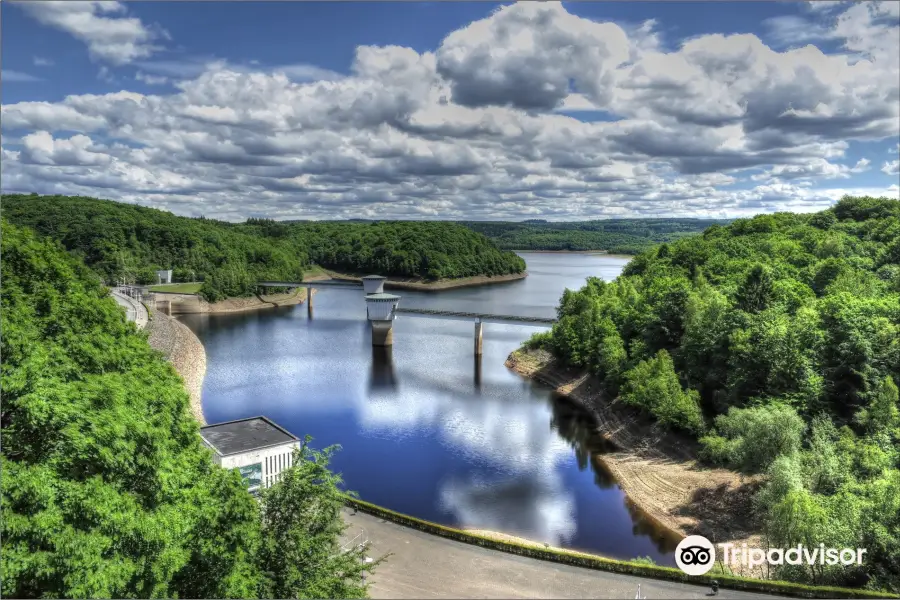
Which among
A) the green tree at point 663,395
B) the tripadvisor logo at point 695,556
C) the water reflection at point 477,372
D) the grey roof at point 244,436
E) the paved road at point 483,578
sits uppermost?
the grey roof at point 244,436

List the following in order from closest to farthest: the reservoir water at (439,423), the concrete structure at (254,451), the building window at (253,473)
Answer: the concrete structure at (254,451), the building window at (253,473), the reservoir water at (439,423)

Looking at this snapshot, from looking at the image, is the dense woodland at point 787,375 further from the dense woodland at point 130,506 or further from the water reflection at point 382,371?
the dense woodland at point 130,506

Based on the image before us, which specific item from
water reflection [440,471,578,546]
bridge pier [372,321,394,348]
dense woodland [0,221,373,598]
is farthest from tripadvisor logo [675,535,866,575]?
bridge pier [372,321,394,348]

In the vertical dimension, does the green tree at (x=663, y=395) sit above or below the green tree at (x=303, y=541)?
below

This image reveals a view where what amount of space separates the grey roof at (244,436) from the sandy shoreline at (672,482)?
50.0 feet

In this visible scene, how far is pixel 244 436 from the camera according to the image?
21.9 m

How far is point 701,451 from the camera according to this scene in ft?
94.1

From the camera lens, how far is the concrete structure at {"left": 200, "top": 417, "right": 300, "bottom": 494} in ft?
65.6

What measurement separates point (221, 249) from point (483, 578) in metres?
107

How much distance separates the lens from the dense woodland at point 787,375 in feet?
61.4

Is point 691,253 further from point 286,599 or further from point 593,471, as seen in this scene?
point 286,599

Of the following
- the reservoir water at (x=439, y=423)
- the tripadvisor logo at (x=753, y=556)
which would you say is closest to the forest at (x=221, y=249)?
the reservoir water at (x=439, y=423)

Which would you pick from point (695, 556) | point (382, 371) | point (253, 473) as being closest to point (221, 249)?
point (382, 371)

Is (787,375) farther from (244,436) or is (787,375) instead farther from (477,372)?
(477,372)
